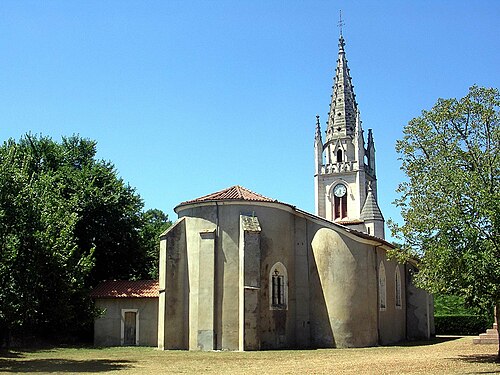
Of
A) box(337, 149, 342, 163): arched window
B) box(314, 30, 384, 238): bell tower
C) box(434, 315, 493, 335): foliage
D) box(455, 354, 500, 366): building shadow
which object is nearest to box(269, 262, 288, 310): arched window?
box(455, 354, 500, 366): building shadow

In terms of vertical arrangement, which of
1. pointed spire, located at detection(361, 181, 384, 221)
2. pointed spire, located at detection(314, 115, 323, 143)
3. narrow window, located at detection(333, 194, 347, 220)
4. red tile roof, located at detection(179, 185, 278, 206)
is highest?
pointed spire, located at detection(314, 115, 323, 143)

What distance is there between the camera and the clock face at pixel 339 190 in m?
76.4

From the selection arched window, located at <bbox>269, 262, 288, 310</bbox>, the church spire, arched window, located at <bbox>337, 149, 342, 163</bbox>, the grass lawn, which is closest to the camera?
the grass lawn

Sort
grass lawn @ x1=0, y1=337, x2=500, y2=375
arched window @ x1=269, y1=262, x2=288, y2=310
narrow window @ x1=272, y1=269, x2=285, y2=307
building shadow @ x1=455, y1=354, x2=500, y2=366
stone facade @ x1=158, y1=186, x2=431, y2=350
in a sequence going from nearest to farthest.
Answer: grass lawn @ x1=0, y1=337, x2=500, y2=375, building shadow @ x1=455, y1=354, x2=500, y2=366, stone facade @ x1=158, y1=186, x2=431, y2=350, arched window @ x1=269, y1=262, x2=288, y2=310, narrow window @ x1=272, y1=269, x2=285, y2=307

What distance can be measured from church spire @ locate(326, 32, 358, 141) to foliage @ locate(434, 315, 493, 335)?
3499 centimetres

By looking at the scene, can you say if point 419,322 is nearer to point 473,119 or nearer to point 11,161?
point 473,119

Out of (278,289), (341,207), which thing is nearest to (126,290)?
(278,289)

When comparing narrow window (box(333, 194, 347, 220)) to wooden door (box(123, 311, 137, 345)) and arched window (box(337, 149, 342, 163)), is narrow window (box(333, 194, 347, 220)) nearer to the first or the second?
arched window (box(337, 149, 342, 163))

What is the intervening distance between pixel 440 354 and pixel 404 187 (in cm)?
771

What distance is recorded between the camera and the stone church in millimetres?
29672

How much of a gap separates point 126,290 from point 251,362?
1287 centimetres

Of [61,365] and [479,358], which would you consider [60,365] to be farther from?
[479,358]

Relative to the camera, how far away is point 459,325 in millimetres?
46656

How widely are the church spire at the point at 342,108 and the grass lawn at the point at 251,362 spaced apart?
5137 centimetres
